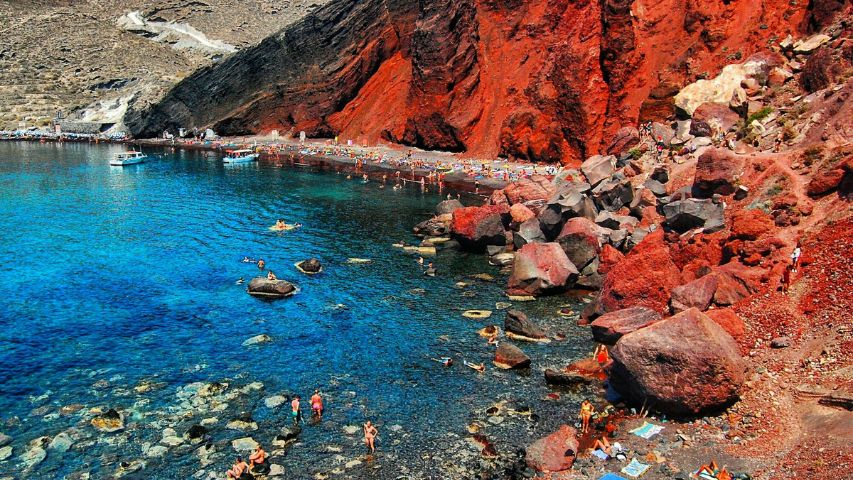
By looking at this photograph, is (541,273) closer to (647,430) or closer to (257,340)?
(647,430)

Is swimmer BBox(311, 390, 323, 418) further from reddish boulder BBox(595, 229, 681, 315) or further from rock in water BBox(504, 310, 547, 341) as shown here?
reddish boulder BBox(595, 229, 681, 315)

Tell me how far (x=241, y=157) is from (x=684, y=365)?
316 feet

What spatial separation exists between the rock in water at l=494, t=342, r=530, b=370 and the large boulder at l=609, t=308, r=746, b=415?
18.8ft

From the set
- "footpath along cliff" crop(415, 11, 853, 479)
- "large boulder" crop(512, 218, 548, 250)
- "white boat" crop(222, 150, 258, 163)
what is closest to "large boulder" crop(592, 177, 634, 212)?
"footpath along cliff" crop(415, 11, 853, 479)

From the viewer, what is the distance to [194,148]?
435ft

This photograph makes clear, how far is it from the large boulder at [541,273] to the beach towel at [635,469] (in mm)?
19344

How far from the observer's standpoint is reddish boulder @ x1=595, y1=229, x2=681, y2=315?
36.3m

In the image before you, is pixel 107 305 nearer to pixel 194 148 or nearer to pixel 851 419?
pixel 851 419

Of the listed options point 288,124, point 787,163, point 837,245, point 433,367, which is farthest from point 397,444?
point 288,124

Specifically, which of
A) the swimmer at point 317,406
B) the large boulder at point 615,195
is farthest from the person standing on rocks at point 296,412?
the large boulder at point 615,195

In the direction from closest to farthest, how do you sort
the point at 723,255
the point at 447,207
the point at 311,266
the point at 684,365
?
the point at 684,365 → the point at 723,255 → the point at 311,266 → the point at 447,207

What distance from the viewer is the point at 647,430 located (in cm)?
2564

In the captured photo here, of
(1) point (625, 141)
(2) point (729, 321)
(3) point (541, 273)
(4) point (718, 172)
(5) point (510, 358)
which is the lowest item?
(5) point (510, 358)

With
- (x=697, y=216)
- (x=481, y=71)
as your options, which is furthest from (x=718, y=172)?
(x=481, y=71)
